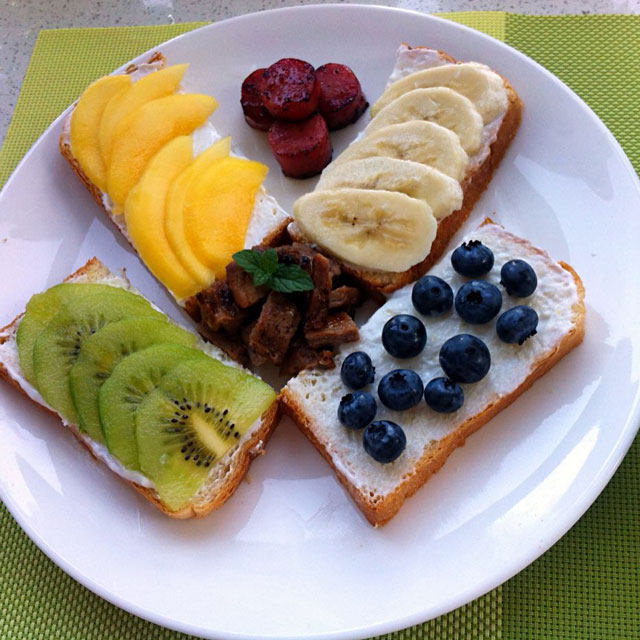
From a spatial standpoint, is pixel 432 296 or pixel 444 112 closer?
pixel 432 296

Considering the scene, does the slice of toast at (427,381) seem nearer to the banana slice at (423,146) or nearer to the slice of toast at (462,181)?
the slice of toast at (462,181)

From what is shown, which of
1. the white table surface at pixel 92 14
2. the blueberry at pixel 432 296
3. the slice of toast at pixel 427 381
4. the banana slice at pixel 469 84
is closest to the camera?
the slice of toast at pixel 427 381

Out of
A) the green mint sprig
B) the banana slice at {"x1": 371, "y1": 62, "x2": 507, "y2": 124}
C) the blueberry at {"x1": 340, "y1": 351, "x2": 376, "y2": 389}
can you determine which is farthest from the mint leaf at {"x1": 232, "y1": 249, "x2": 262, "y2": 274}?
the banana slice at {"x1": 371, "y1": 62, "x2": 507, "y2": 124}

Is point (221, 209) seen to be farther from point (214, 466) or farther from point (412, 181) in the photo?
point (214, 466)

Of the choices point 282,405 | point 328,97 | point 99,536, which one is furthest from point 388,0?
point 99,536

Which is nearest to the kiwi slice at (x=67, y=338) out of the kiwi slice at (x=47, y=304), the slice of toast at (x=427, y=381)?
the kiwi slice at (x=47, y=304)

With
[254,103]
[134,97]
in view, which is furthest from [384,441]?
[134,97]
